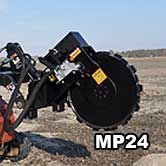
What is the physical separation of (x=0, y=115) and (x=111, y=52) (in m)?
1.35

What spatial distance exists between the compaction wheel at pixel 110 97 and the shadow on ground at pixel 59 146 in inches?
144

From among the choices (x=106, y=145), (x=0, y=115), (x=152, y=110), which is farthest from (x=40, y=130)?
(x=0, y=115)

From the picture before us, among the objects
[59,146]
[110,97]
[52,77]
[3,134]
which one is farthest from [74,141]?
[110,97]

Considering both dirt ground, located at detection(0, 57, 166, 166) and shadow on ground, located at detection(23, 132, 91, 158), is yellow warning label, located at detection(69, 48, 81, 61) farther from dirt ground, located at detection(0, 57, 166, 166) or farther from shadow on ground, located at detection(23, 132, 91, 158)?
shadow on ground, located at detection(23, 132, 91, 158)

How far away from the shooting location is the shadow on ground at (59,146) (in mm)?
8672

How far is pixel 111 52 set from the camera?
15.8 ft

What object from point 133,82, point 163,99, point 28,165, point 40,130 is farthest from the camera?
point 163,99

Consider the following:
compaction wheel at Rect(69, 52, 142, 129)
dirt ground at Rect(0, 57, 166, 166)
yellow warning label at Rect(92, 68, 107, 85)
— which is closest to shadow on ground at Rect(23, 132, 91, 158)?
dirt ground at Rect(0, 57, 166, 166)

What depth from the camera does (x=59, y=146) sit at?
363 inches

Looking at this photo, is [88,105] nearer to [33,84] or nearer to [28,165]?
[33,84]

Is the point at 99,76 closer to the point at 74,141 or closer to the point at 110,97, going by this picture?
the point at 110,97

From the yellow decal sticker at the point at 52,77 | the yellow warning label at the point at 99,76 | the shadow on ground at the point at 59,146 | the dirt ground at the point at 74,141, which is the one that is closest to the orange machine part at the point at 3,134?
the yellow decal sticker at the point at 52,77

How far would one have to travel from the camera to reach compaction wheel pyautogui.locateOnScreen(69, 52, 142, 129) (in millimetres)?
4750

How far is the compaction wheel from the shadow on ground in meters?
3.65
